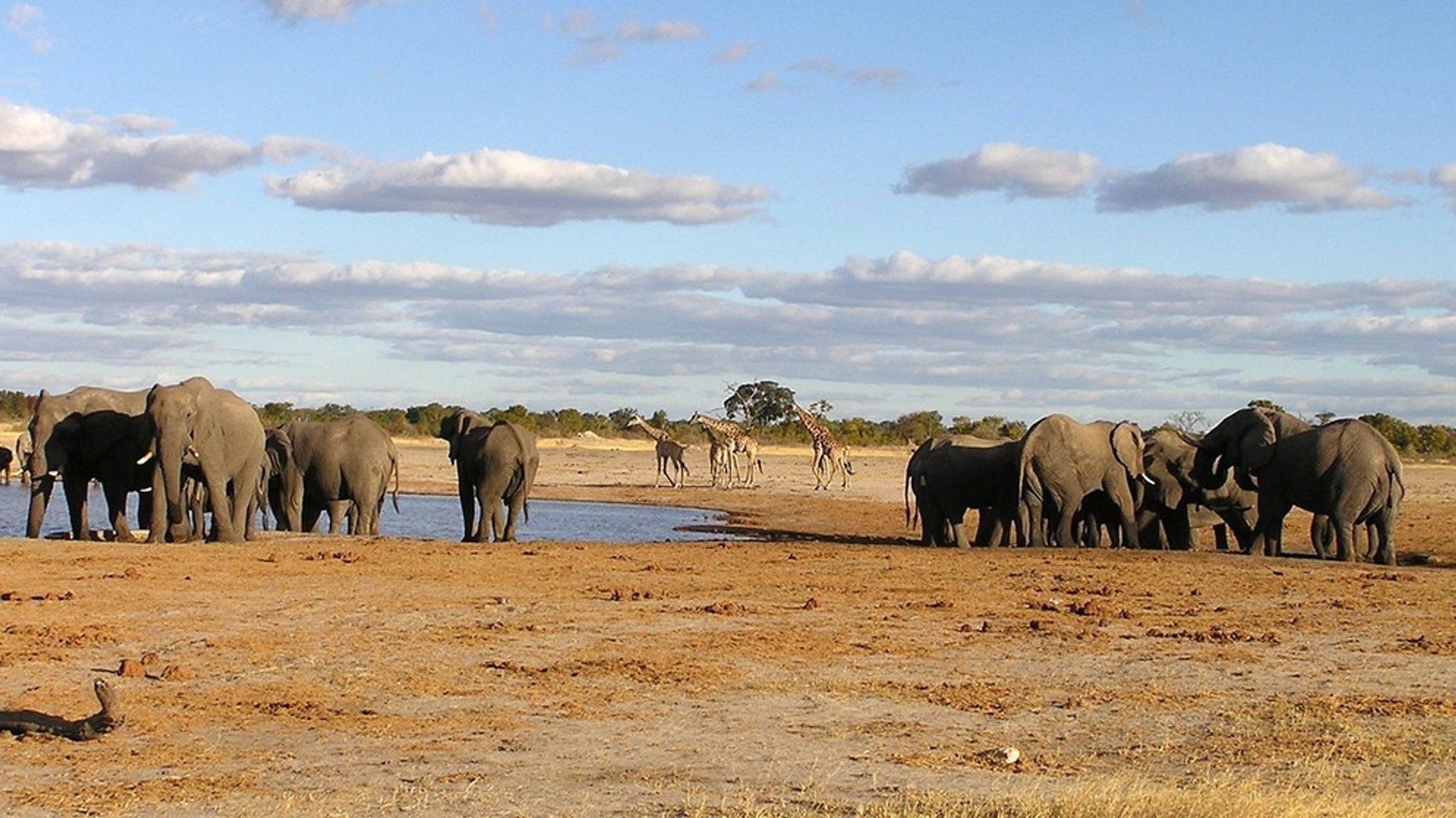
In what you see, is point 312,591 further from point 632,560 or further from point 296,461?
point 296,461

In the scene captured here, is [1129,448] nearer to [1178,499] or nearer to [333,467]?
[1178,499]

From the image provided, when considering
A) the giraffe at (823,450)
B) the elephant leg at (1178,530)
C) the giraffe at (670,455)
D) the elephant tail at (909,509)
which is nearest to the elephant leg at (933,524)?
the elephant tail at (909,509)

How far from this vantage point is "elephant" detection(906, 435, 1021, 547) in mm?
27000

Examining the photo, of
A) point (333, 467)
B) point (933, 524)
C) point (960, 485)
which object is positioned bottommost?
point (933, 524)

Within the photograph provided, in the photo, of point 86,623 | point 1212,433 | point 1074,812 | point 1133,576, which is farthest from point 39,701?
point 1212,433

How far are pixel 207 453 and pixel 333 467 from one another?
3642 millimetres

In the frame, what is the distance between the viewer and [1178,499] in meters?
27.5

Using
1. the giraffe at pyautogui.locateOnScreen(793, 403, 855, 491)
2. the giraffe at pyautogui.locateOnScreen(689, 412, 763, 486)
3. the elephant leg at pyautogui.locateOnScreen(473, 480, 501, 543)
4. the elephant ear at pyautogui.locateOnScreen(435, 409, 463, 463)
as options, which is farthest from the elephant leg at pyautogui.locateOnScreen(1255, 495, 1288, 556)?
the giraffe at pyautogui.locateOnScreen(689, 412, 763, 486)

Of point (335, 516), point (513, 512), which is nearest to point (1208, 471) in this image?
point (513, 512)

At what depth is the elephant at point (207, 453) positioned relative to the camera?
78.2 feet

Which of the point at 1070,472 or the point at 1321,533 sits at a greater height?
the point at 1070,472

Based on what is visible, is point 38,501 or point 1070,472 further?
point 1070,472

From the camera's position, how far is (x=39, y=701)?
11672 mm

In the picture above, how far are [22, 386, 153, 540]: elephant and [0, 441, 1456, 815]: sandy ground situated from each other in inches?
106
